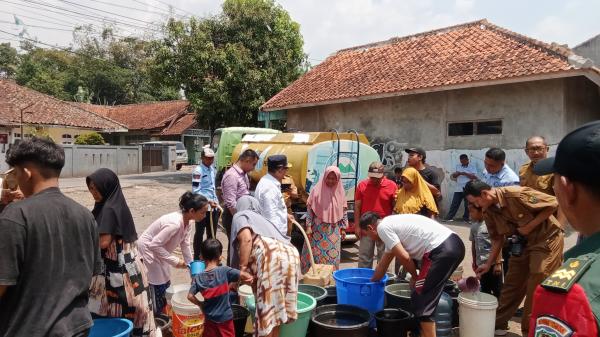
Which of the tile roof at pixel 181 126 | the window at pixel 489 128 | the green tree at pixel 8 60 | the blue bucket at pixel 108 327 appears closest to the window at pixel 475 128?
the window at pixel 489 128

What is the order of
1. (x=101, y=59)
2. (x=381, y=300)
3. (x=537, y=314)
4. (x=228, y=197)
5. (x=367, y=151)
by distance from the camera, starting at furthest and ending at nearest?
(x=101, y=59) → (x=367, y=151) → (x=228, y=197) → (x=381, y=300) → (x=537, y=314)

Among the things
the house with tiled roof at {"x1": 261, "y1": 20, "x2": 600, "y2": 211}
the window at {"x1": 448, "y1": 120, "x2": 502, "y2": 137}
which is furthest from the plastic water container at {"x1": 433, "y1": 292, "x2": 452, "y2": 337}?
the window at {"x1": 448, "y1": 120, "x2": 502, "y2": 137}

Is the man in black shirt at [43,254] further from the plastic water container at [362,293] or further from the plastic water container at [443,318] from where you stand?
the plastic water container at [443,318]

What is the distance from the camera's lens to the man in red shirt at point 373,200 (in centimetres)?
609

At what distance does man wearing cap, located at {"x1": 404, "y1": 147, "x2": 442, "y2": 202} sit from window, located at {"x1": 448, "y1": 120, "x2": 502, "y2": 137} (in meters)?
5.40

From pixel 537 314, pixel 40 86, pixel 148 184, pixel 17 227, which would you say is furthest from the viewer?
pixel 40 86

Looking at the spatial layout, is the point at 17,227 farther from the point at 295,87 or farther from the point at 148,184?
the point at 148,184

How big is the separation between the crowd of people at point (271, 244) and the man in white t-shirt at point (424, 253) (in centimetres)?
1

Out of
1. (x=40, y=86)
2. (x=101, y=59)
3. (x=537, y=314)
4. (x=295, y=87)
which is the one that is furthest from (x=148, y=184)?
(x=101, y=59)

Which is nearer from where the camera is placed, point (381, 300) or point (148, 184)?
point (381, 300)

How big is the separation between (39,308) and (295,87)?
15595 mm

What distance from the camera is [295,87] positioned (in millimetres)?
17141

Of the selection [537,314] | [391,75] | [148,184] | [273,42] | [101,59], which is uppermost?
[101,59]

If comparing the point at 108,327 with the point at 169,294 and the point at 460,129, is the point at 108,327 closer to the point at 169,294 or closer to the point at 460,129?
the point at 169,294
